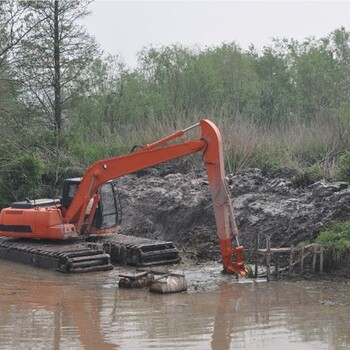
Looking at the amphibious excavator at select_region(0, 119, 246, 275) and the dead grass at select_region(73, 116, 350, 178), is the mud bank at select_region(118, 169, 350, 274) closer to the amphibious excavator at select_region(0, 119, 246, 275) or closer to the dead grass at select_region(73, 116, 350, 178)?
the dead grass at select_region(73, 116, 350, 178)

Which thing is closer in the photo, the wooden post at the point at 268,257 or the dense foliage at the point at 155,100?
the wooden post at the point at 268,257

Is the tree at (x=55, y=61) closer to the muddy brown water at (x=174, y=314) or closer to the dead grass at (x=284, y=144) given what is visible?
the dead grass at (x=284, y=144)

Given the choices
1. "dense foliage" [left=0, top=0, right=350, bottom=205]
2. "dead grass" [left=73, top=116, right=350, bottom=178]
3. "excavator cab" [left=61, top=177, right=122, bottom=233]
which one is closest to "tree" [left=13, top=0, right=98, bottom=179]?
"dense foliage" [left=0, top=0, right=350, bottom=205]

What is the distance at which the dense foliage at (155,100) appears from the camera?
24.1 meters

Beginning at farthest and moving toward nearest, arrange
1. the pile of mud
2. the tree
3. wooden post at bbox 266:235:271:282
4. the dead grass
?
the tree < the dead grass < the pile of mud < wooden post at bbox 266:235:271:282

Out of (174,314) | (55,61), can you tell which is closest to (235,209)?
(174,314)

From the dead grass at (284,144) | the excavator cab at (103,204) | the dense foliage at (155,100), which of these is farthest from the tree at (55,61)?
the excavator cab at (103,204)

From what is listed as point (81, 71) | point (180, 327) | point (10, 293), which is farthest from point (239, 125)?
point (180, 327)

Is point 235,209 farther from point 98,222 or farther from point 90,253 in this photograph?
point 90,253

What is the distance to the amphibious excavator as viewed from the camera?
47.9ft

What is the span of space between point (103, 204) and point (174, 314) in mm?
6245

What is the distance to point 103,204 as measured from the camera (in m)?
17.3

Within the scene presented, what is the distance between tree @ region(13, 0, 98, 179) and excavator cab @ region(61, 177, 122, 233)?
12435 millimetres

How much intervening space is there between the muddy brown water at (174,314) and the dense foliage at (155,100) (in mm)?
7230
